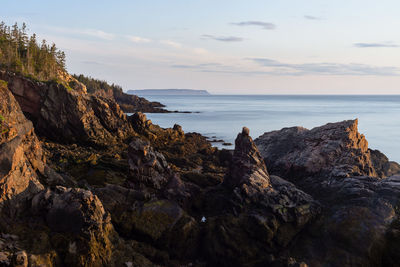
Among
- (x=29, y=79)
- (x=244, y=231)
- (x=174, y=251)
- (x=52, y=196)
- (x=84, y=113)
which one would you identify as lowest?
(x=174, y=251)

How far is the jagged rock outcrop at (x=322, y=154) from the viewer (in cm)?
2084

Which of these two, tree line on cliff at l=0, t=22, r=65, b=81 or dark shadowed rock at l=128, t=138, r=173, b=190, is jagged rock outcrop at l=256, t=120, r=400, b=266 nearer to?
dark shadowed rock at l=128, t=138, r=173, b=190

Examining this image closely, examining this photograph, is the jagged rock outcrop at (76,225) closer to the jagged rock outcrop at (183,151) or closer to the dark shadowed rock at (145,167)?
the dark shadowed rock at (145,167)

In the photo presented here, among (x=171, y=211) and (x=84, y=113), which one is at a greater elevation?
(x=84, y=113)

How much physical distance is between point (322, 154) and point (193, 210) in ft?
32.8

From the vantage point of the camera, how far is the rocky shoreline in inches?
476

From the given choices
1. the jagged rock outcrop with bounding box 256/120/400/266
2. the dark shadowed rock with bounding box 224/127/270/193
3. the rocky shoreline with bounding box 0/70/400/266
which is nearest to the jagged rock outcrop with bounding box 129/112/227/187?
the dark shadowed rock with bounding box 224/127/270/193

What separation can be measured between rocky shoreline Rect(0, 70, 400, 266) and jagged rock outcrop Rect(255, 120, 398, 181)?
0.08 metres

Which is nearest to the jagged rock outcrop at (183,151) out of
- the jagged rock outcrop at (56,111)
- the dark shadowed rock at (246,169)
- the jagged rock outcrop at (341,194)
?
the dark shadowed rock at (246,169)

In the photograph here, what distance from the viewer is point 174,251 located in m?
14.1

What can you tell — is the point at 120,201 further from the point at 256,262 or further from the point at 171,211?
the point at 256,262

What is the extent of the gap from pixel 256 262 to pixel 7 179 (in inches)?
409

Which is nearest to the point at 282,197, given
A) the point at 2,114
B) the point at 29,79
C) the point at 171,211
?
the point at 171,211

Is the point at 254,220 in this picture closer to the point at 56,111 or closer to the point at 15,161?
the point at 15,161
